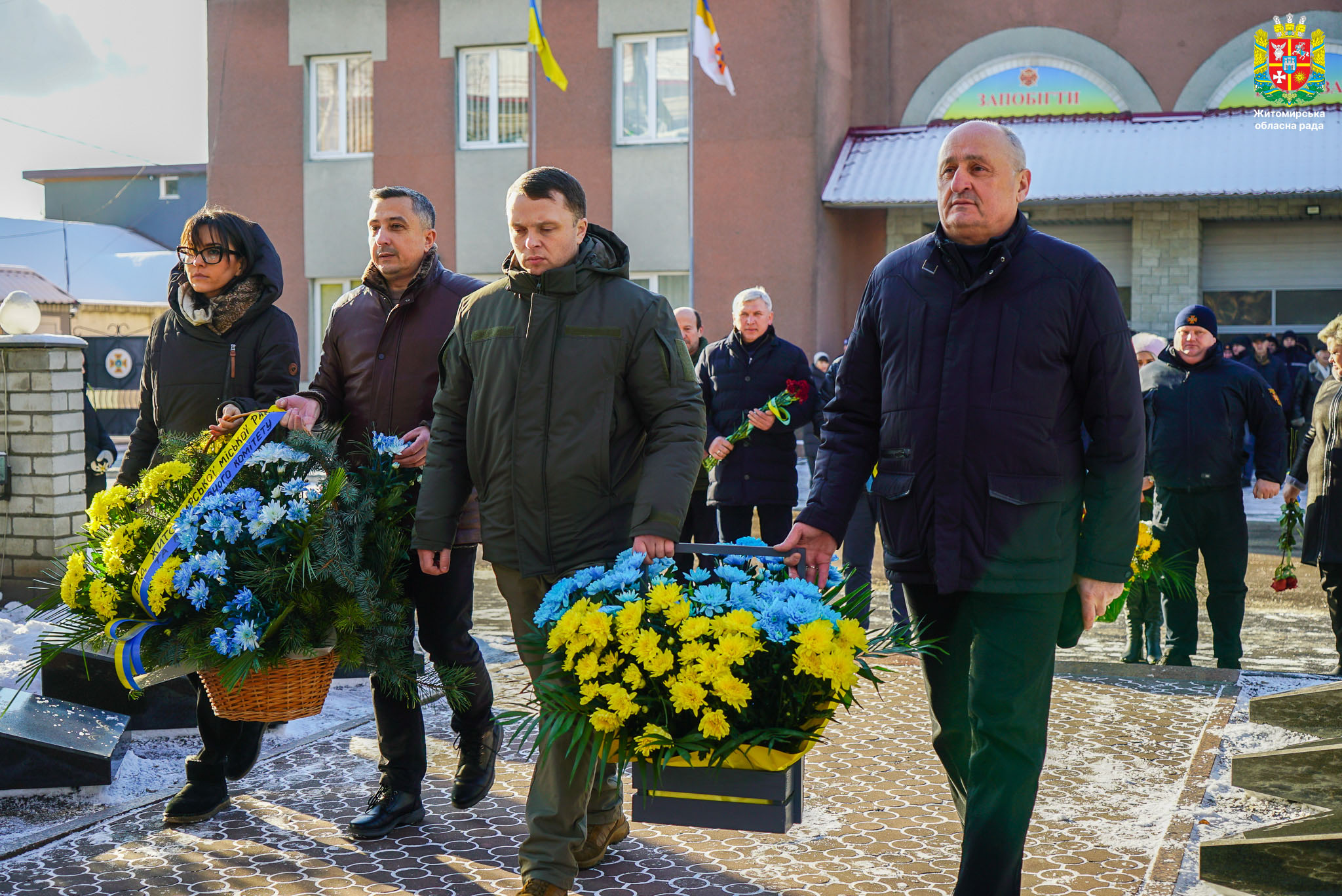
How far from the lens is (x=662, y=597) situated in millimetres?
3443

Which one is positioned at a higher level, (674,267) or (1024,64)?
(1024,64)

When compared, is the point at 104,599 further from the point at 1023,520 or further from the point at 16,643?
the point at 16,643

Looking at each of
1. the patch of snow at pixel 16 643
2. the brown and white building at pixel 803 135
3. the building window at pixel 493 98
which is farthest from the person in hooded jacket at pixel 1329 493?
the building window at pixel 493 98

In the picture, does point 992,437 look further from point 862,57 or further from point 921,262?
point 862,57

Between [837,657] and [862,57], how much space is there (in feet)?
65.9

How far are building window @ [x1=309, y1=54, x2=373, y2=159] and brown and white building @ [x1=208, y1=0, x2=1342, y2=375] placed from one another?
0.04 metres

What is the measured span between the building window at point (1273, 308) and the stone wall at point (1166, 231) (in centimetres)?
48

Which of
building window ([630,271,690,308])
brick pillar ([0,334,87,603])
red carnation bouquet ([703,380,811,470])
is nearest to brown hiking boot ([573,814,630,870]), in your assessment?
red carnation bouquet ([703,380,811,470])

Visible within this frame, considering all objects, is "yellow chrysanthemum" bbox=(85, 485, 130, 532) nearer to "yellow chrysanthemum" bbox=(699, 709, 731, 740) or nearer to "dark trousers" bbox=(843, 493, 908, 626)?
"yellow chrysanthemum" bbox=(699, 709, 731, 740)

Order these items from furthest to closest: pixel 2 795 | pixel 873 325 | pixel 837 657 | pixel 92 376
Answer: pixel 92 376
pixel 2 795
pixel 873 325
pixel 837 657

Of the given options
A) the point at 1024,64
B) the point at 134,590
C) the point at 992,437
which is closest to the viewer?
the point at 992,437

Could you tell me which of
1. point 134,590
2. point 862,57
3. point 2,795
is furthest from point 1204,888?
point 862,57

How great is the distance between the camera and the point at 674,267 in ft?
70.6

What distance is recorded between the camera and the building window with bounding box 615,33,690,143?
21.3 metres
